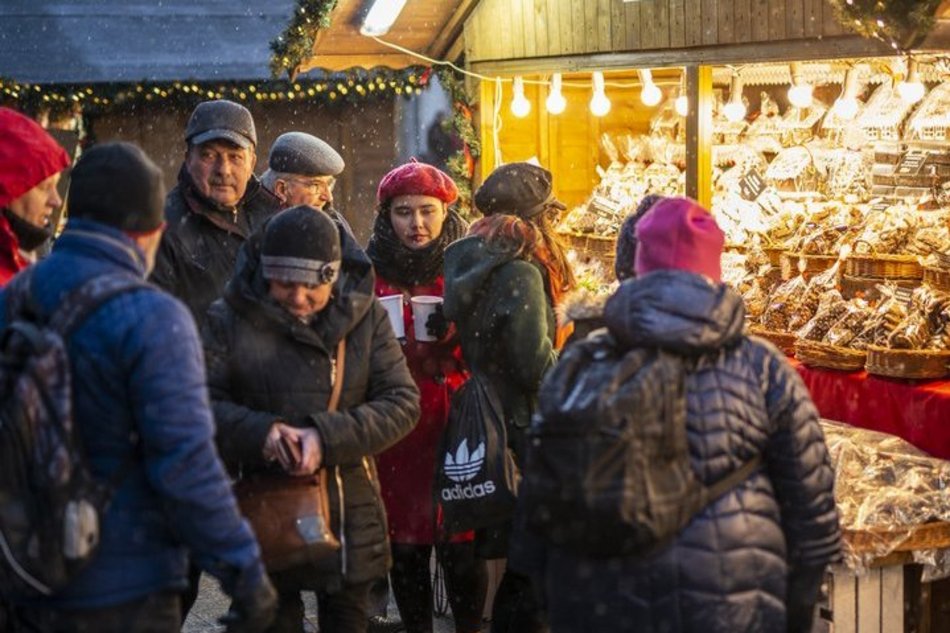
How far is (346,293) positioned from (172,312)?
131 cm

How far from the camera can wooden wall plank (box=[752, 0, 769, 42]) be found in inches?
313

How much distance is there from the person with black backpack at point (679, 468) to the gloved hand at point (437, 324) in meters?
2.08

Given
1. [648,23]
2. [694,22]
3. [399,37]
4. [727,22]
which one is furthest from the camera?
[399,37]

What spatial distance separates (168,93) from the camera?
47.0ft

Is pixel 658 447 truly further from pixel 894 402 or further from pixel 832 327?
pixel 832 327

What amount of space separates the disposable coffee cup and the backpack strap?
2383mm

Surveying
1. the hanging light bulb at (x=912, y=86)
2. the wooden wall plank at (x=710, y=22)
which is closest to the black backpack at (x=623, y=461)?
the hanging light bulb at (x=912, y=86)

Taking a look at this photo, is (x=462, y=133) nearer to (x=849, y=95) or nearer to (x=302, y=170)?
(x=849, y=95)

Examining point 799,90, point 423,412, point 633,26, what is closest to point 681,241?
point 423,412

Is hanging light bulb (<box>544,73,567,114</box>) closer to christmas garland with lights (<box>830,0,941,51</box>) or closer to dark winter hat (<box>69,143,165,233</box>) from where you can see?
christmas garland with lights (<box>830,0,941,51</box>)

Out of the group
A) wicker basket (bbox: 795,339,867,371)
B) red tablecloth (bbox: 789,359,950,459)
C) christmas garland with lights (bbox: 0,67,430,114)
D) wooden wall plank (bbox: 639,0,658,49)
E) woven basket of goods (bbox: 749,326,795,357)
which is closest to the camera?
red tablecloth (bbox: 789,359,950,459)

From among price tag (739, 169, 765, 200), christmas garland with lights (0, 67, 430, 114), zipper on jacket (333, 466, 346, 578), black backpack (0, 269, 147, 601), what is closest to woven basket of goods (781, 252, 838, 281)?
price tag (739, 169, 765, 200)

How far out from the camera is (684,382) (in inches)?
152

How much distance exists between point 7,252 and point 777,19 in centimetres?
458
